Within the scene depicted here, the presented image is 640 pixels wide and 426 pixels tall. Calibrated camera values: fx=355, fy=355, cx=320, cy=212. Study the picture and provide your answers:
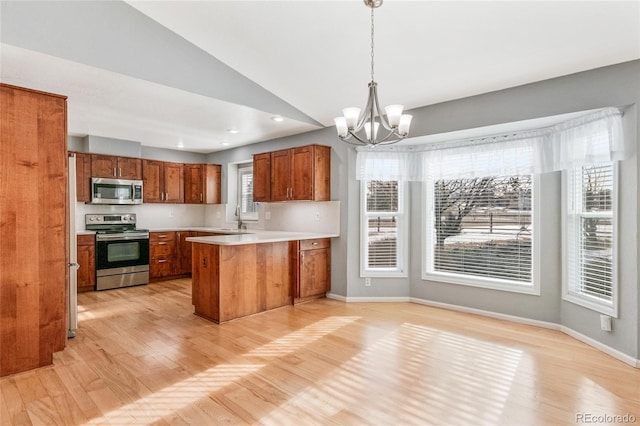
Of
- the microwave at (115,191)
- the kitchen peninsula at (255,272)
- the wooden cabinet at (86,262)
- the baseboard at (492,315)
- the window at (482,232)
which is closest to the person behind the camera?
the baseboard at (492,315)

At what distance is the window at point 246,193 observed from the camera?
262 inches

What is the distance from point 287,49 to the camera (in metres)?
3.32

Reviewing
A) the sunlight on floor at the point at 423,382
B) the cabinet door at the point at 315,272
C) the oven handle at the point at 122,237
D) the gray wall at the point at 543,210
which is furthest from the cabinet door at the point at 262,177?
the sunlight on floor at the point at 423,382

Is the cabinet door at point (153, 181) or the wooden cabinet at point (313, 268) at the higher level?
the cabinet door at point (153, 181)

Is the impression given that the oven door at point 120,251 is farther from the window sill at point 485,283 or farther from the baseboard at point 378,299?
the window sill at point 485,283

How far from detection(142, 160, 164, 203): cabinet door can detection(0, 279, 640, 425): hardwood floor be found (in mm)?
2823

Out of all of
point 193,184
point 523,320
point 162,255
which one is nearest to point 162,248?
point 162,255

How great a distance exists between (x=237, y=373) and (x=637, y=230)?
3286 millimetres

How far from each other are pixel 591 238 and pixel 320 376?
2802mm

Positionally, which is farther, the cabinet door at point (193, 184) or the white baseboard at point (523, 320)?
the cabinet door at point (193, 184)

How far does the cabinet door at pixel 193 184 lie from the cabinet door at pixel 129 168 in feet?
2.85

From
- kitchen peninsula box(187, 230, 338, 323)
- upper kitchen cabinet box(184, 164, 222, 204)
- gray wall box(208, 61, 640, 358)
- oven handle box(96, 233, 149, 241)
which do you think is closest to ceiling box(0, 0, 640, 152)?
gray wall box(208, 61, 640, 358)

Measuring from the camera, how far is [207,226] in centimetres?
736

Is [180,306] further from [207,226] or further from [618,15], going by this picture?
[618,15]
